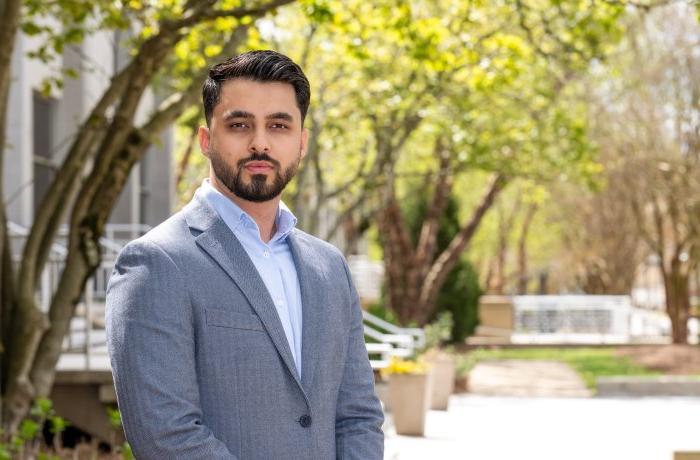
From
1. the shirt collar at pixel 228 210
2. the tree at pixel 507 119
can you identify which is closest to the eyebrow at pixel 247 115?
the shirt collar at pixel 228 210

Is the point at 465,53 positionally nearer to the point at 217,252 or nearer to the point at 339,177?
the point at 217,252

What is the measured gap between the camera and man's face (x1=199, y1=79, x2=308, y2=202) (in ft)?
10.4

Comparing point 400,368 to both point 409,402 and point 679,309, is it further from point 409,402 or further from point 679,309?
point 679,309

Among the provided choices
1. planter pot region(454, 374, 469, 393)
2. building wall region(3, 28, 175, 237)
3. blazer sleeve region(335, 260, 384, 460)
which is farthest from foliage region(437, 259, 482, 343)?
blazer sleeve region(335, 260, 384, 460)

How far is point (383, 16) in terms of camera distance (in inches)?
471

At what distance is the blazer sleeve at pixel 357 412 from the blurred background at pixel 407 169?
3938 mm

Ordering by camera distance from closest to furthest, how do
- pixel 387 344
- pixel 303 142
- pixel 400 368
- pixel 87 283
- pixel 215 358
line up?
pixel 215 358
pixel 303 142
pixel 87 283
pixel 400 368
pixel 387 344

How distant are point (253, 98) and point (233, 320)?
0.58m

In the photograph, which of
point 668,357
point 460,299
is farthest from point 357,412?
point 460,299

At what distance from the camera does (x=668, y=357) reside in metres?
28.4

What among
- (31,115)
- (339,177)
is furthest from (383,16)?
(339,177)

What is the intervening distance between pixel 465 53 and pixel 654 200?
23.3 meters

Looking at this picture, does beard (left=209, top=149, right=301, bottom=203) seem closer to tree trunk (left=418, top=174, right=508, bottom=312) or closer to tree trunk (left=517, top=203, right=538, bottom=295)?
tree trunk (left=418, top=174, right=508, bottom=312)

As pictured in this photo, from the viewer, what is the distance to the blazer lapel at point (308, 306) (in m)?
3.22
